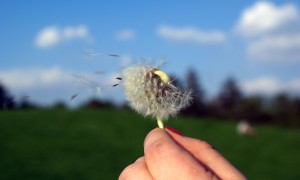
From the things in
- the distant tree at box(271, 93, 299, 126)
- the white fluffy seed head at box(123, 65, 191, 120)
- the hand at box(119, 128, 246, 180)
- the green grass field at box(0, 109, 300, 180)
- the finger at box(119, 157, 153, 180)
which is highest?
the white fluffy seed head at box(123, 65, 191, 120)

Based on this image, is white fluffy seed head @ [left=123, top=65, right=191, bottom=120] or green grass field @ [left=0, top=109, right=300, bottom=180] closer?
white fluffy seed head @ [left=123, top=65, right=191, bottom=120]

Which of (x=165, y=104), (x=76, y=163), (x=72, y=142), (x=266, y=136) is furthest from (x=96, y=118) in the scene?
(x=165, y=104)

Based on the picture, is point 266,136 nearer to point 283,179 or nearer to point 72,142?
point 283,179

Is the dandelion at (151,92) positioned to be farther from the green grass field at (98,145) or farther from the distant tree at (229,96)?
the distant tree at (229,96)

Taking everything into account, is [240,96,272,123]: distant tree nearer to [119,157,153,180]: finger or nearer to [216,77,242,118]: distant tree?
[216,77,242,118]: distant tree

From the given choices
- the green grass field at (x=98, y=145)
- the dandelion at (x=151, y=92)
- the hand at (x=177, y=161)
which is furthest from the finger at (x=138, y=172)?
the green grass field at (x=98, y=145)

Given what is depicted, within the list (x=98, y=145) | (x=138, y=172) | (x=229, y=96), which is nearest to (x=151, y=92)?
(x=138, y=172)

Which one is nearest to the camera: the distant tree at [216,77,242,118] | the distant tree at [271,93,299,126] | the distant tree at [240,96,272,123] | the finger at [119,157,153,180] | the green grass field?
the finger at [119,157,153,180]

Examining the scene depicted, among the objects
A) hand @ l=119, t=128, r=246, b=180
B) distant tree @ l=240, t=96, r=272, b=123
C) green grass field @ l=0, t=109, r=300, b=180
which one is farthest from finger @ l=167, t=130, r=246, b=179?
distant tree @ l=240, t=96, r=272, b=123
